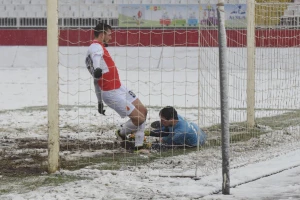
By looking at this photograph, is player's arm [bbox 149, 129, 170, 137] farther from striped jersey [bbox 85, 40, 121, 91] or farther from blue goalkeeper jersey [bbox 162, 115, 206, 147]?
striped jersey [bbox 85, 40, 121, 91]

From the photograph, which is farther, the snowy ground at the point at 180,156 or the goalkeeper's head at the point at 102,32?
the goalkeeper's head at the point at 102,32

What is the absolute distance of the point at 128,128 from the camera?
9609 mm

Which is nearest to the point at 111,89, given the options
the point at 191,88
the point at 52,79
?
the point at 52,79

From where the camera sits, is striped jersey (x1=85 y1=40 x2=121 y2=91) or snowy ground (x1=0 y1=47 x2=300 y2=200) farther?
striped jersey (x1=85 y1=40 x2=121 y2=91)

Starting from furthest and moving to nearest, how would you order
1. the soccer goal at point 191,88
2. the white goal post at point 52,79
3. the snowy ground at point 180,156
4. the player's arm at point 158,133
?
1. the player's arm at point 158,133
2. the soccer goal at point 191,88
3. the white goal post at point 52,79
4. the snowy ground at point 180,156

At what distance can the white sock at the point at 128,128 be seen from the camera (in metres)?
9.53

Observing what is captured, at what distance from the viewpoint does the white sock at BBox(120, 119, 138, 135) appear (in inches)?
375

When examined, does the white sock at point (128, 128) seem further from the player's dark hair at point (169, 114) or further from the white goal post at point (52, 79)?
the white goal post at point (52, 79)

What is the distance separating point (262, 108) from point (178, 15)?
973 cm

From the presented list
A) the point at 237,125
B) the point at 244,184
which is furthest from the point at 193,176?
the point at 237,125

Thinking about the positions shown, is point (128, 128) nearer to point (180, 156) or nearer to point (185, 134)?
point (185, 134)

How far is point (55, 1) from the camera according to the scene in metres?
7.80

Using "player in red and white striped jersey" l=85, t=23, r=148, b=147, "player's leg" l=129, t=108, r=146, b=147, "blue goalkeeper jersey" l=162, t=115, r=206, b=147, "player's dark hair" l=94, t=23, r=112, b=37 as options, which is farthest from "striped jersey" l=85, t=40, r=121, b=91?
"blue goalkeeper jersey" l=162, t=115, r=206, b=147

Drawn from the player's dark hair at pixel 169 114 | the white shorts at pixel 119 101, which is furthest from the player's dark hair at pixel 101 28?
the player's dark hair at pixel 169 114
